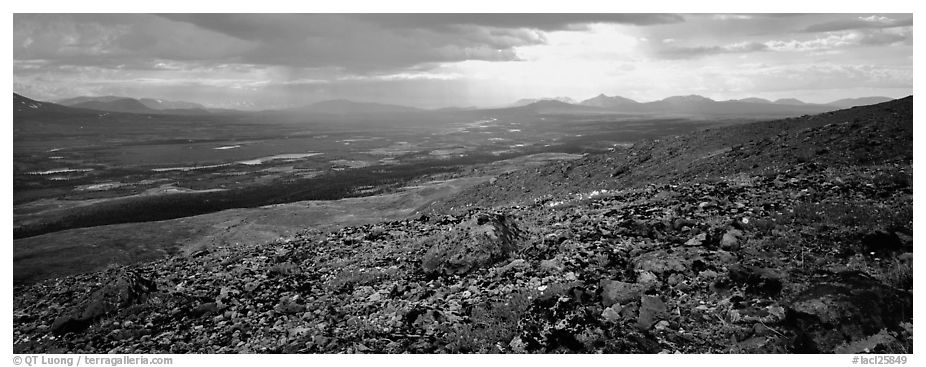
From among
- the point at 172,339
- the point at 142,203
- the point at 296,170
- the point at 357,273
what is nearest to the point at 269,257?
the point at 357,273

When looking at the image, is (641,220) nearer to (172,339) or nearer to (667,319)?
(667,319)

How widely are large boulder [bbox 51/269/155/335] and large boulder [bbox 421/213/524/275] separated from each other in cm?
889

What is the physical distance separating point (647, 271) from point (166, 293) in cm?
1436

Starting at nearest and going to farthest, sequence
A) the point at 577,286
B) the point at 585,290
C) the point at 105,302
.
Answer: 1. the point at 585,290
2. the point at 577,286
3. the point at 105,302

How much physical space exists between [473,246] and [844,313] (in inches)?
343

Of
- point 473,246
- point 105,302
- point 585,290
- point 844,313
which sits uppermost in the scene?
point 473,246

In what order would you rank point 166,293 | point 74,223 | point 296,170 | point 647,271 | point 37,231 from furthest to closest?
1. point 296,170
2. point 74,223
3. point 37,231
4. point 166,293
5. point 647,271

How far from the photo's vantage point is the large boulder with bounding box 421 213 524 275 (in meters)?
14.1

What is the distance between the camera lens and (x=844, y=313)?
8930mm

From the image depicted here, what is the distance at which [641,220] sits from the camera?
1550 centimetres

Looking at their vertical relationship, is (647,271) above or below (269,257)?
above

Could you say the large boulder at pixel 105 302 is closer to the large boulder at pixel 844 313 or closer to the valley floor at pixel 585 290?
the valley floor at pixel 585 290

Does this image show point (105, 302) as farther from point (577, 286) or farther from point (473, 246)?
point (577, 286)

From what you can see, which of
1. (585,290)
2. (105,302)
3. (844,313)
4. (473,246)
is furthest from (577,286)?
(105,302)
